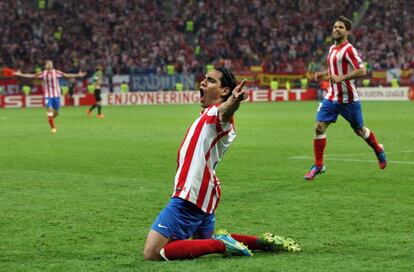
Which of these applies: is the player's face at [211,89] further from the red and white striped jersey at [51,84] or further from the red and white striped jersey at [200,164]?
the red and white striped jersey at [51,84]

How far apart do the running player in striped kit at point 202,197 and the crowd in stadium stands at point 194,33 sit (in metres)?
42.6

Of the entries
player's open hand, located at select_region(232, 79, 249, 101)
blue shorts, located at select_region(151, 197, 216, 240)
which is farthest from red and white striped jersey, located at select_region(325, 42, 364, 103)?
player's open hand, located at select_region(232, 79, 249, 101)

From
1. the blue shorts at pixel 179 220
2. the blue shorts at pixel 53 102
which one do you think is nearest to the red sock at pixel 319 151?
the blue shorts at pixel 179 220

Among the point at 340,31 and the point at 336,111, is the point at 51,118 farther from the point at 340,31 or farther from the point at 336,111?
the point at 340,31

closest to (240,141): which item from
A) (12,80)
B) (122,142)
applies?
(122,142)

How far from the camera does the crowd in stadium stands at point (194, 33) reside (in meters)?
50.7

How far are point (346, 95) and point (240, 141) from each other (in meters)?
7.44

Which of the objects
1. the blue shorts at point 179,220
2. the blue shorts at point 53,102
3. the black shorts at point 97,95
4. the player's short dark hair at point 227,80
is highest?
the player's short dark hair at point 227,80

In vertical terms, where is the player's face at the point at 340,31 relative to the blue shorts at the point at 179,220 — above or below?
above

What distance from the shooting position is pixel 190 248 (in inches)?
275

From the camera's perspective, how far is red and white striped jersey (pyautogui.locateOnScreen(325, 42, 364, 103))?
1355 cm

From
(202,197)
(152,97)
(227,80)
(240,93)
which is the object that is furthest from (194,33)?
(240,93)

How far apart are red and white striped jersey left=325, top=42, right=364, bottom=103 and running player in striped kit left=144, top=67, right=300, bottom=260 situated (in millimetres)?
6705

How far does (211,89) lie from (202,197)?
909 millimetres
